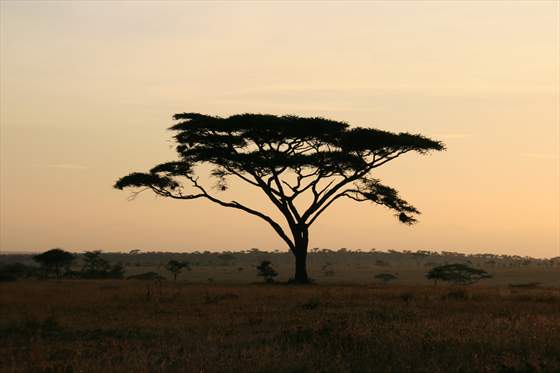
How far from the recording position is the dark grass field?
10.6 metres

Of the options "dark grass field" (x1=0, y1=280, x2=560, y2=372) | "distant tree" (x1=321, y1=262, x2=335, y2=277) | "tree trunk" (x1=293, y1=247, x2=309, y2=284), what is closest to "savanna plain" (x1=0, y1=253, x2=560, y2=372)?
"dark grass field" (x1=0, y1=280, x2=560, y2=372)

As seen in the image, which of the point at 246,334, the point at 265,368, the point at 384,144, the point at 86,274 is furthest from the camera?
the point at 86,274

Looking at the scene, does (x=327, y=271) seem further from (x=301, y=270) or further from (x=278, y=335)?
(x=278, y=335)

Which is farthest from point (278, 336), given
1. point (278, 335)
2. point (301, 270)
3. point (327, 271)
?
point (327, 271)

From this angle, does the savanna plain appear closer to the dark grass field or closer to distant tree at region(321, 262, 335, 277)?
the dark grass field

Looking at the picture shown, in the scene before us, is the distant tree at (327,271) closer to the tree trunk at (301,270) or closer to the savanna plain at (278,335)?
the tree trunk at (301,270)

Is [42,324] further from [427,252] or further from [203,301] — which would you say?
[427,252]

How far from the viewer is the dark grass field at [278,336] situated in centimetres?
1058

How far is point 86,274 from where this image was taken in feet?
185

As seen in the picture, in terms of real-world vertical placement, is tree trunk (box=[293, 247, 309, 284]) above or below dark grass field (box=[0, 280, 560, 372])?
above

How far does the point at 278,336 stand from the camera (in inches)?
537

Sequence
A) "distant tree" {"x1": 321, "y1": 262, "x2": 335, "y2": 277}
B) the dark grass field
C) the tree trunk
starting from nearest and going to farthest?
1. the dark grass field
2. the tree trunk
3. "distant tree" {"x1": 321, "y1": 262, "x2": 335, "y2": 277}

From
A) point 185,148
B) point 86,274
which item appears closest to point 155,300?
point 185,148

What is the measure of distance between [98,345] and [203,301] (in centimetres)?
994
